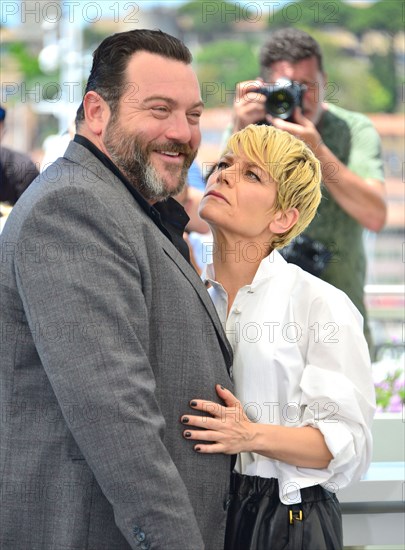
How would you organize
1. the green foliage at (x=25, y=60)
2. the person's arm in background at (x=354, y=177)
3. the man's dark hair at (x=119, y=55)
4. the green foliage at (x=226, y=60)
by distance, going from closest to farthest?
the man's dark hair at (x=119, y=55) → the person's arm in background at (x=354, y=177) → the green foliage at (x=25, y=60) → the green foliage at (x=226, y=60)

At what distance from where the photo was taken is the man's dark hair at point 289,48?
255 centimetres

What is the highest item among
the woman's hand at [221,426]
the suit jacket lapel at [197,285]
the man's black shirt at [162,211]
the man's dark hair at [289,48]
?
the man's dark hair at [289,48]

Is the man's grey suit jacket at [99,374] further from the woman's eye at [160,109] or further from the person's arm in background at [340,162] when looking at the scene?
the person's arm in background at [340,162]

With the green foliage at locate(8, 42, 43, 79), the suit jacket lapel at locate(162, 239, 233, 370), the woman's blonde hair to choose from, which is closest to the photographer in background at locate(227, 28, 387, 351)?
the woman's blonde hair

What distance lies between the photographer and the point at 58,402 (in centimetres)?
128

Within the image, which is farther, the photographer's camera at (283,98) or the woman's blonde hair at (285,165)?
the photographer's camera at (283,98)

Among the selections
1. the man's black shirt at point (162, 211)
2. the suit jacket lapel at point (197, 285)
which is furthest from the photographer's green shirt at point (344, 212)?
the suit jacket lapel at point (197, 285)

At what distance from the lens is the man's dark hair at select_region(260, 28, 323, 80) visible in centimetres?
255

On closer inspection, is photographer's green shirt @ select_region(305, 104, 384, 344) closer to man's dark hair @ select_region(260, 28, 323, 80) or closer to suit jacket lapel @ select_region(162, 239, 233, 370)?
man's dark hair @ select_region(260, 28, 323, 80)

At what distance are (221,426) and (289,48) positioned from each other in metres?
1.47

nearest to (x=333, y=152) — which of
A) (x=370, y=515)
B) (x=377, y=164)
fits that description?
(x=377, y=164)

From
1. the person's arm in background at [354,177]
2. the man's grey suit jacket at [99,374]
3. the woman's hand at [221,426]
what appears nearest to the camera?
the man's grey suit jacket at [99,374]

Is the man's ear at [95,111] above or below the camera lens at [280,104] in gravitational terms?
below

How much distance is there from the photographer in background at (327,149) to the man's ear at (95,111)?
101 cm
